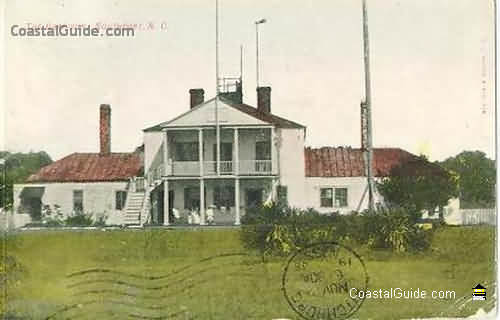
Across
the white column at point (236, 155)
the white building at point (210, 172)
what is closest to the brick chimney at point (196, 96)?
the white building at point (210, 172)

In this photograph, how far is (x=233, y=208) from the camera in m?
6.64

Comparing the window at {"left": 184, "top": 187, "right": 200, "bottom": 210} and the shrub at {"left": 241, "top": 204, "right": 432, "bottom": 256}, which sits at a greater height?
the window at {"left": 184, "top": 187, "right": 200, "bottom": 210}

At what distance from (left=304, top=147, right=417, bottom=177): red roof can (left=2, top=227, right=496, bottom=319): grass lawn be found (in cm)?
52

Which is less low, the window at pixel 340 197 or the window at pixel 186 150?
the window at pixel 186 150

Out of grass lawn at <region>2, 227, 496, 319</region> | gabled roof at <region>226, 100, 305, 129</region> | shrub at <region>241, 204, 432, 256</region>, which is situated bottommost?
grass lawn at <region>2, 227, 496, 319</region>

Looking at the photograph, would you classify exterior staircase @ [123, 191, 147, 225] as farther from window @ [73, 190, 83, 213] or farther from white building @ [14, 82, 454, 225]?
window @ [73, 190, 83, 213]

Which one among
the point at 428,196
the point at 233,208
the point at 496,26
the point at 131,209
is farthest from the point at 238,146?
the point at 496,26

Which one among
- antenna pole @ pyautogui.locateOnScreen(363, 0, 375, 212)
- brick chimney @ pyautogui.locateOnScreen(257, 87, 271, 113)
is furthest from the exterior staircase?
antenna pole @ pyautogui.locateOnScreen(363, 0, 375, 212)

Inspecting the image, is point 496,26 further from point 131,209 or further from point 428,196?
point 131,209

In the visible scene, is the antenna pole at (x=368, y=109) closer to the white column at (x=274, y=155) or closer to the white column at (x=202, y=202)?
the white column at (x=274, y=155)

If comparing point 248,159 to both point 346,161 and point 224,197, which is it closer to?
point 224,197

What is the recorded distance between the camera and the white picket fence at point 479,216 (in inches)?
264

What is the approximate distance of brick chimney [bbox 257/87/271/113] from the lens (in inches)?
260

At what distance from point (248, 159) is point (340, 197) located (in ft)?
2.13
